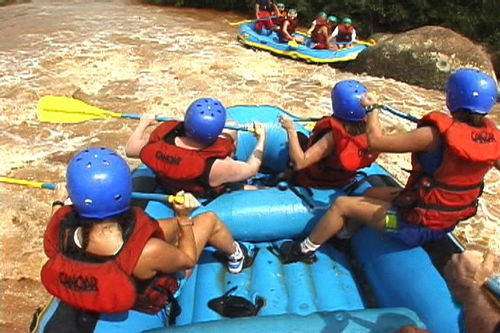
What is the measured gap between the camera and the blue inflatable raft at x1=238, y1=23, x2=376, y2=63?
8852 mm

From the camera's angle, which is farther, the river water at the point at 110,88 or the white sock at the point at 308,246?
the river water at the point at 110,88

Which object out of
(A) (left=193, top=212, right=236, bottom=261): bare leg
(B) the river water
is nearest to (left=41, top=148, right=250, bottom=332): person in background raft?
(A) (left=193, top=212, right=236, bottom=261): bare leg

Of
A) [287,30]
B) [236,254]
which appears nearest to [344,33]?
[287,30]

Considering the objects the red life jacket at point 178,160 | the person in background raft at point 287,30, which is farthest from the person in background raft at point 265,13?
the red life jacket at point 178,160

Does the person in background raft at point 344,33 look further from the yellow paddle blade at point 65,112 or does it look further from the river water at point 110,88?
the yellow paddle blade at point 65,112

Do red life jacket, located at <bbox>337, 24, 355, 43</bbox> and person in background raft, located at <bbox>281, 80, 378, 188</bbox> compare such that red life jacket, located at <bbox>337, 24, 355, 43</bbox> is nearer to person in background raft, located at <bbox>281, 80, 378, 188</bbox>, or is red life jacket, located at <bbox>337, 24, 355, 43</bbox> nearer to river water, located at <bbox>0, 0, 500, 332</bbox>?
river water, located at <bbox>0, 0, 500, 332</bbox>

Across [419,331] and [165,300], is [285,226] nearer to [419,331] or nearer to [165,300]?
[165,300]

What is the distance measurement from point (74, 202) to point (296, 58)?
7.70 metres

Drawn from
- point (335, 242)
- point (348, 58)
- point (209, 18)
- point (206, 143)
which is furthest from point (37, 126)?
point (209, 18)

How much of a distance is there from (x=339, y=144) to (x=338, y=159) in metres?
0.12

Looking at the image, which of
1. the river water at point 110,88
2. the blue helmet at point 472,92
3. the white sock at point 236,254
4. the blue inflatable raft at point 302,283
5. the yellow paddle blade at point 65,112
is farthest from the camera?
the river water at point 110,88

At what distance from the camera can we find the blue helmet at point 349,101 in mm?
2963

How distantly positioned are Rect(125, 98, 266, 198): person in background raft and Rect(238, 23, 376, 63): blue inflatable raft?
6.11 meters

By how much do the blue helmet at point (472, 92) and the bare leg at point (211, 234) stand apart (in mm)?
1268
